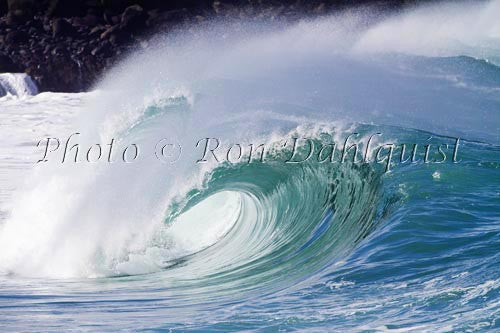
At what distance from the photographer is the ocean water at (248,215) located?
19.2 feet

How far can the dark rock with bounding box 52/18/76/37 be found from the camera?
3391 centimetres

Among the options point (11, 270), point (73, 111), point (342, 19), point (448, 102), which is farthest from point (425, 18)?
point (11, 270)

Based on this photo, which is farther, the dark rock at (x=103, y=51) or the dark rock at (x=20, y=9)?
the dark rock at (x=20, y=9)

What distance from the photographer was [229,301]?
6371 mm

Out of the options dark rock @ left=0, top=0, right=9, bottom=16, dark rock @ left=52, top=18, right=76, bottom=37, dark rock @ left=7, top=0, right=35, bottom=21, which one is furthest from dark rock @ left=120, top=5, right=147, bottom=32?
dark rock @ left=0, top=0, right=9, bottom=16

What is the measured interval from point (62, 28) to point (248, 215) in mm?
26370

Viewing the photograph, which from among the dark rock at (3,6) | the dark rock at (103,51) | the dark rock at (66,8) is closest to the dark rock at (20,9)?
the dark rock at (3,6)

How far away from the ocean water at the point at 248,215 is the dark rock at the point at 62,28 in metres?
20.4

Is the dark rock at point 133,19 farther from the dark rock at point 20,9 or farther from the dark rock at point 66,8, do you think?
the dark rock at point 20,9

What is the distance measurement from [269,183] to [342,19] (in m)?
29.6

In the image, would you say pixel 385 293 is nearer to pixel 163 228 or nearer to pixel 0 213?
pixel 163 228

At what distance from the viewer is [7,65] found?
31.8 m

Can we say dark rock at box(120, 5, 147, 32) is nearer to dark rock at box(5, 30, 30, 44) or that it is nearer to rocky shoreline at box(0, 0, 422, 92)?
rocky shoreline at box(0, 0, 422, 92)

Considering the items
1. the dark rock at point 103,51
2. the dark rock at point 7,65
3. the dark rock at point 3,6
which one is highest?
the dark rock at point 3,6
